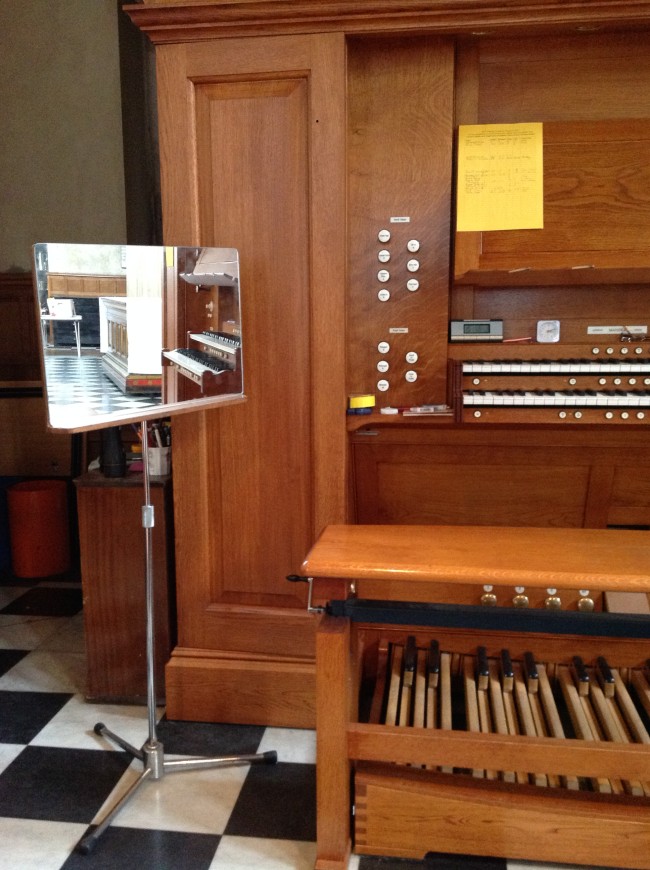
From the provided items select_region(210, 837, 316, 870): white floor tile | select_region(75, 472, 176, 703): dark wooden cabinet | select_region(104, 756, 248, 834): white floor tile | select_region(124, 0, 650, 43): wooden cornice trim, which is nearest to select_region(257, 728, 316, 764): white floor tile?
select_region(104, 756, 248, 834): white floor tile

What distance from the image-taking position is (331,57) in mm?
2078

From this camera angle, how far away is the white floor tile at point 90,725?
2.26 metres

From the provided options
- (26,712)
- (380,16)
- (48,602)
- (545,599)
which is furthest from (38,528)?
(380,16)

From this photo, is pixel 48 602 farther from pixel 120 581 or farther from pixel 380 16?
pixel 380 16

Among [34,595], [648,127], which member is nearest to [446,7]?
[648,127]

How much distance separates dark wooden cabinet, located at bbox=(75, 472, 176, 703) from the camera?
2416 millimetres

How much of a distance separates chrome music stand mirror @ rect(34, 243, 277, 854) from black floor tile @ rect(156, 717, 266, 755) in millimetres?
91

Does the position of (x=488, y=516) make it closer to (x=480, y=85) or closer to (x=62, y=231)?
(x=480, y=85)

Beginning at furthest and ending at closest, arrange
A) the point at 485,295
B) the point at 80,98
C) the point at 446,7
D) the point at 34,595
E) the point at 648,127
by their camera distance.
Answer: the point at 80,98 < the point at 34,595 < the point at 485,295 < the point at 648,127 < the point at 446,7

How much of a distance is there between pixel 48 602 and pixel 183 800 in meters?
1.70

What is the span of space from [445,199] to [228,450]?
3.36 ft

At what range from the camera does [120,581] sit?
8.04 feet

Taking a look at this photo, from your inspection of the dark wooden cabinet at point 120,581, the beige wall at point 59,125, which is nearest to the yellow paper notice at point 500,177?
the dark wooden cabinet at point 120,581

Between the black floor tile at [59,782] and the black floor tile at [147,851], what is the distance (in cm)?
13
